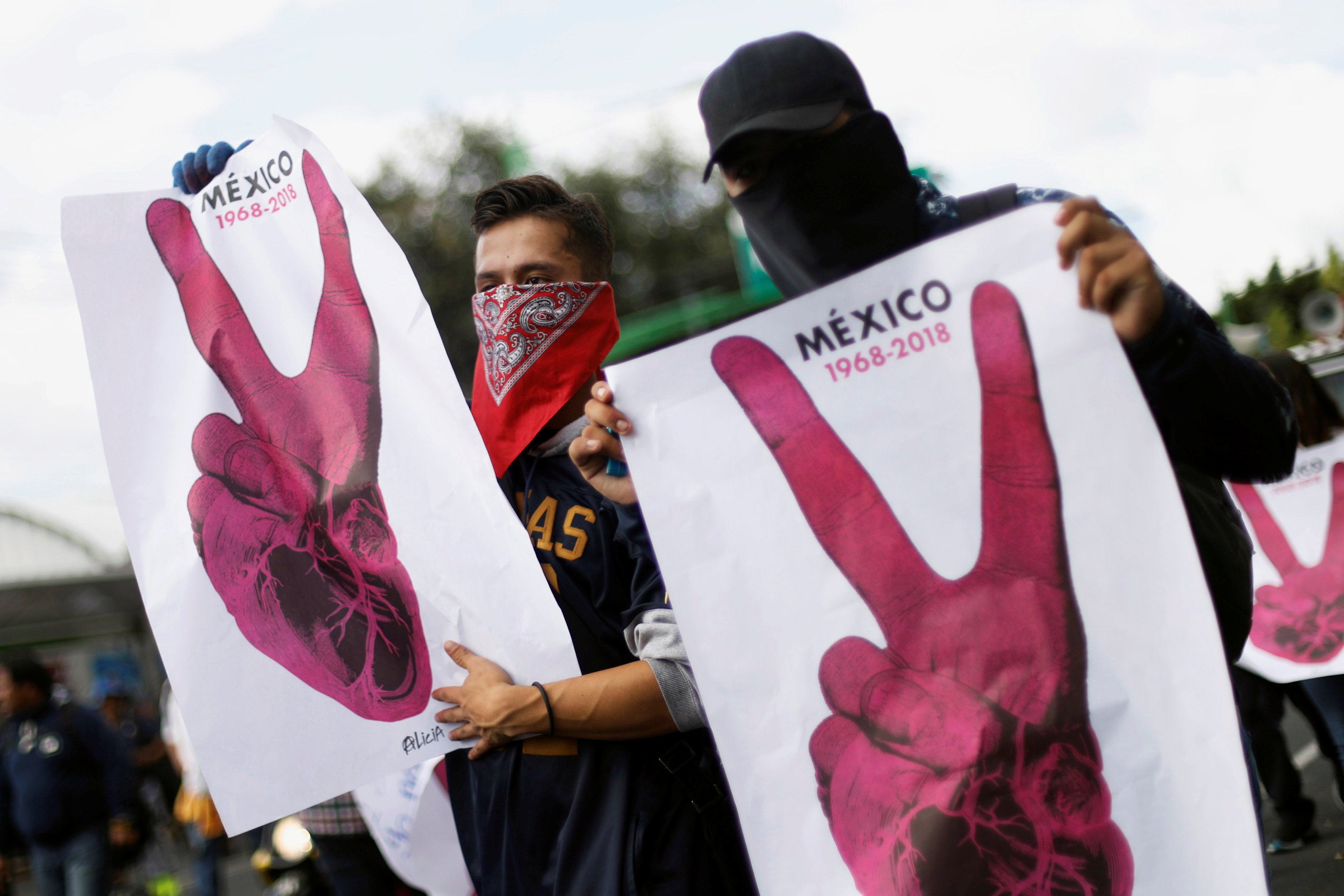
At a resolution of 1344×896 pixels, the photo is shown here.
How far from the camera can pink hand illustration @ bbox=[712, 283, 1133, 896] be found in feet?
4.33

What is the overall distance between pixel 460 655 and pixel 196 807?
4279 millimetres

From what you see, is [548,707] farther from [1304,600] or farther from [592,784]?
[1304,600]

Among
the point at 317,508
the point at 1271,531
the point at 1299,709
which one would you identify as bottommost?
the point at 1299,709

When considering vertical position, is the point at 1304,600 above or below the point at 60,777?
below

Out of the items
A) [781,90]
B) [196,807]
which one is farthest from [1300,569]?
[196,807]

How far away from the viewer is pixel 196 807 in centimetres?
538

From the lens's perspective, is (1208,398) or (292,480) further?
(292,480)

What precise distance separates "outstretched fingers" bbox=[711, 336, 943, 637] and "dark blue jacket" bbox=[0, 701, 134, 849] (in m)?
6.17

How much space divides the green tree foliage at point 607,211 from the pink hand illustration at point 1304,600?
636 inches

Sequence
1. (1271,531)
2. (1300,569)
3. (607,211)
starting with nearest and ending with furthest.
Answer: (1300,569) < (1271,531) < (607,211)

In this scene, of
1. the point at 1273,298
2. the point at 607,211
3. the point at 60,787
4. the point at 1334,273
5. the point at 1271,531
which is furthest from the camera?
the point at 1273,298

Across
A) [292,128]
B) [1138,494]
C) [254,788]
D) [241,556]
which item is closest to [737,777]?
[1138,494]

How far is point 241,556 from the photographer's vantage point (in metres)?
1.92

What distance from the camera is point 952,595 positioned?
1384 mm
